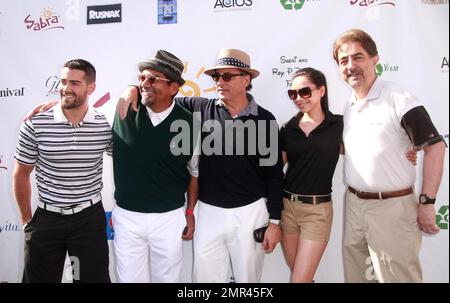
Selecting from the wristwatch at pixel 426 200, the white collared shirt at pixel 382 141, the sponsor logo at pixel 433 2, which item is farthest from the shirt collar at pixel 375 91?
the sponsor logo at pixel 433 2

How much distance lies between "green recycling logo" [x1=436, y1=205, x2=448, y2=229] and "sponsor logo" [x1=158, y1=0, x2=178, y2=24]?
2723 mm

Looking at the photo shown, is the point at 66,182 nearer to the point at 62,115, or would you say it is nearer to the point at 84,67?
the point at 62,115

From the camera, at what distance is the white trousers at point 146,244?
2.25 m

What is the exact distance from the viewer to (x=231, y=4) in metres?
2.81

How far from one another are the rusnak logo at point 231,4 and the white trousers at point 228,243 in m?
1.63

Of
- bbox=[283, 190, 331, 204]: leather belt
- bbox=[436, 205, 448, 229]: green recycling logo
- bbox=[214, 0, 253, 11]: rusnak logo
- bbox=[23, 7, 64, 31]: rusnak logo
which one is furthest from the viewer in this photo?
bbox=[23, 7, 64, 31]: rusnak logo

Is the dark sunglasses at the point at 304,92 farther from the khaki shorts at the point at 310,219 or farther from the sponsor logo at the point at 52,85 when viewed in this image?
the sponsor logo at the point at 52,85

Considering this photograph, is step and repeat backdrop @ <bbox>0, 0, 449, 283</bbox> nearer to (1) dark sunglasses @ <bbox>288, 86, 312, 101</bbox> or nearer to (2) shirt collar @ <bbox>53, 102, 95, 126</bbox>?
(2) shirt collar @ <bbox>53, 102, 95, 126</bbox>

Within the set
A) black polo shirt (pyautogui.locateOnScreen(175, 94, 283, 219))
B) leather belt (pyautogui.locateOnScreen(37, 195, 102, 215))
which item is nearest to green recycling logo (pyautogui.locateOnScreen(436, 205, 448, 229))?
black polo shirt (pyautogui.locateOnScreen(175, 94, 283, 219))

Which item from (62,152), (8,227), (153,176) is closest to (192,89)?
(153,176)

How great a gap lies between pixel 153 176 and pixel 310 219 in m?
1.10

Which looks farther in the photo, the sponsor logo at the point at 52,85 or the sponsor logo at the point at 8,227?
the sponsor logo at the point at 8,227

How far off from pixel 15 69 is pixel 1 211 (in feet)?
4.55

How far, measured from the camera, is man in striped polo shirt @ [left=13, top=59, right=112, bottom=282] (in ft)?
7.12
